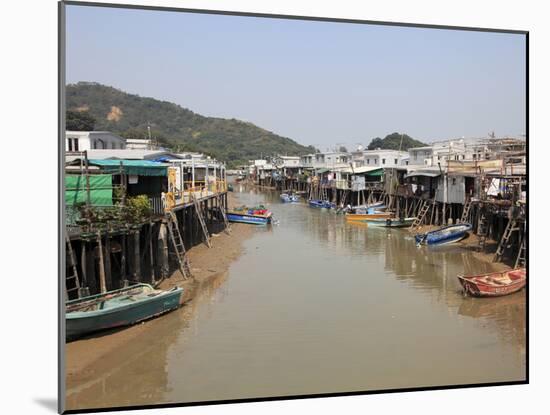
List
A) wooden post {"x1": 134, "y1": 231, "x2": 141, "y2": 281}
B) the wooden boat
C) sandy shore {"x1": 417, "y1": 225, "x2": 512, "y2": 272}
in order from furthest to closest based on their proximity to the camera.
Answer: the wooden boat → sandy shore {"x1": 417, "y1": 225, "x2": 512, "y2": 272} → wooden post {"x1": 134, "y1": 231, "x2": 141, "y2": 281}

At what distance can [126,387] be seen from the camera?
23.4 feet

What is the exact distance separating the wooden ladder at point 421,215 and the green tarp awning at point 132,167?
40.2 feet

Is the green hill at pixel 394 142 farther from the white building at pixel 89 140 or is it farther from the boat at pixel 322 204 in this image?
the white building at pixel 89 140

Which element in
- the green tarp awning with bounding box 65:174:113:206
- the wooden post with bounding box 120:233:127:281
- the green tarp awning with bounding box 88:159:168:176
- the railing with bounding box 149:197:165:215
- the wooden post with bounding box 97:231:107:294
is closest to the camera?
the green tarp awning with bounding box 65:174:113:206

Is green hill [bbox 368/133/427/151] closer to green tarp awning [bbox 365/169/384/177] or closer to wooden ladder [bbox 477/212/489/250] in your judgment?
green tarp awning [bbox 365/169/384/177]

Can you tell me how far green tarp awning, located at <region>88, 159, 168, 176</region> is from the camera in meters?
11.3

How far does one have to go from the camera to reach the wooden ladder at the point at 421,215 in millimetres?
22266

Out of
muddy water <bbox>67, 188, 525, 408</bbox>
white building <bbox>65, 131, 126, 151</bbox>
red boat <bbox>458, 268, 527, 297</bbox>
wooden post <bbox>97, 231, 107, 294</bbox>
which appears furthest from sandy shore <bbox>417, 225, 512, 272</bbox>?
white building <bbox>65, 131, 126, 151</bbox>

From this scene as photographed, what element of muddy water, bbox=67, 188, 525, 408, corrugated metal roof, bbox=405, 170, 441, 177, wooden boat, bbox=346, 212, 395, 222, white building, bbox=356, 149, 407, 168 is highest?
white building, bbox=356, 149, 407, 168

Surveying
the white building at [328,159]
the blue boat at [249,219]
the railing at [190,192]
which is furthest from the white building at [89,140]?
the white building at [328,159]

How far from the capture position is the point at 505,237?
14242 mm

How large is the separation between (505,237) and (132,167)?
369 inches

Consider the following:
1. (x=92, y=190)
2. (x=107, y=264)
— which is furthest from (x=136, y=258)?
(x=92, y=190)

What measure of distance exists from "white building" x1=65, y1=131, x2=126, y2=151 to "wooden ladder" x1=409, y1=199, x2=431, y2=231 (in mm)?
11932
